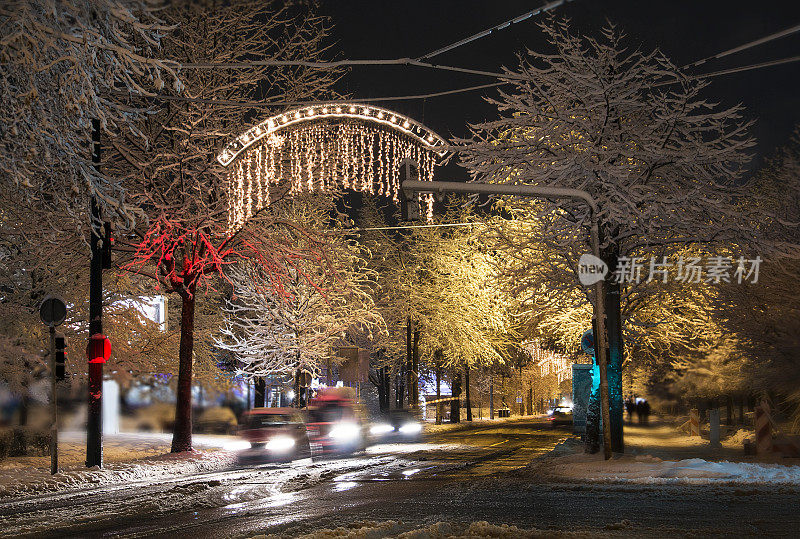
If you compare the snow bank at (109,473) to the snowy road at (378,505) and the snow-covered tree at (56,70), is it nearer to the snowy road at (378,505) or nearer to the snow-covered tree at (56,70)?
the snowy road at (378,505)

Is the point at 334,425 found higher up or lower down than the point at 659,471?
higher up

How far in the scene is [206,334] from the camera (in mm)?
31703

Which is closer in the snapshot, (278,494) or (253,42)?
(278,494)

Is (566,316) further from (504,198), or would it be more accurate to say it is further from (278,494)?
(278,494)

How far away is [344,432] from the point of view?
2561 centimetres

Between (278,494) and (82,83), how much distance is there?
24.9 feet

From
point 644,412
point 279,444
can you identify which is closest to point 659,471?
point 279,444

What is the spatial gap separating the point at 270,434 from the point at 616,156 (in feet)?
37.4

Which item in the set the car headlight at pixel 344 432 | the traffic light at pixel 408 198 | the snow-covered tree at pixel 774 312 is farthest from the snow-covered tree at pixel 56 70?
the snow-covered tree at pixel 774 312

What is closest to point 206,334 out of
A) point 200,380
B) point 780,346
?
point 200,380

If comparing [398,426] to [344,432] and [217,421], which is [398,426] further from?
[344,432]

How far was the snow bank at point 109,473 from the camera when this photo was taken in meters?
16.1

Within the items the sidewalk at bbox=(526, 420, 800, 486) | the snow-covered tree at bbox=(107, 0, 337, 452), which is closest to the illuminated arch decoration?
the snow-covered tree at bbox=(107, 0, 337, 452)

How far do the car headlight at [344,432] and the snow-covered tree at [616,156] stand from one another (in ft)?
27.7
